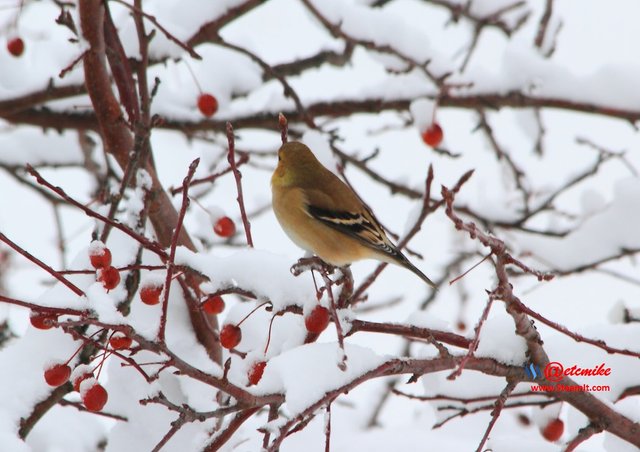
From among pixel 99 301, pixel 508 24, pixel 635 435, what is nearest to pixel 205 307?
pixel 99 301

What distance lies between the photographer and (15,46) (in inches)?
161

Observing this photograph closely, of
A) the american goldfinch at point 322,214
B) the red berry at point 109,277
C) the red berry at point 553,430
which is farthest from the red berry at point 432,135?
the red berry at point 109,277

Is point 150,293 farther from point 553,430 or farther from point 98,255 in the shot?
point 553,430

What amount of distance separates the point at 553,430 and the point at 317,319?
4.17 feet

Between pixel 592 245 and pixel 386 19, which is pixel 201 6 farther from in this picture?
pixel 592 245

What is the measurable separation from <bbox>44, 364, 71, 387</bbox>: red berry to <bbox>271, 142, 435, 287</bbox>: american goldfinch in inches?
68.7

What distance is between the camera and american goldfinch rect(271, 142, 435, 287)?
11.4ft

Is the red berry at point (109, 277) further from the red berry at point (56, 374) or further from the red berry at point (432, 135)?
the red berry at point (432, 135)

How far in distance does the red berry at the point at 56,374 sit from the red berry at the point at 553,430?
1.71 meters

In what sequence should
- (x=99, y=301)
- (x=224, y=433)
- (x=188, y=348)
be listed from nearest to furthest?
(x=99, y=301) < (x=224, y=433) < (x=188, y=348)

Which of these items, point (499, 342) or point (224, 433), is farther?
point (499, 342)

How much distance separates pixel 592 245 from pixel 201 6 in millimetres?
2393

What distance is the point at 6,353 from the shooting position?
2312 millimetres

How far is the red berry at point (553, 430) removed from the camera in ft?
8.68
